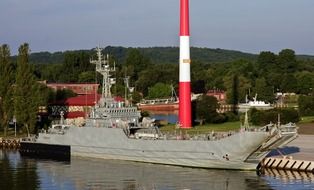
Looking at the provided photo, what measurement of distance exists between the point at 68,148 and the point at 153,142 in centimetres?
1181

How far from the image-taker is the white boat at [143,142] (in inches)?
2223

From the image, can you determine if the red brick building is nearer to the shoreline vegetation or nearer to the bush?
the shoreline vegetation

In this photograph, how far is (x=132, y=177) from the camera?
180ft

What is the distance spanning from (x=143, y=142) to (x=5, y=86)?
3255 centimetres

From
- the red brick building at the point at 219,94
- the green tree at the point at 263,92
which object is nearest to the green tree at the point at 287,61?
the red brick building at the point at 219,94

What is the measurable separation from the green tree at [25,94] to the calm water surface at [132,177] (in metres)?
21.0

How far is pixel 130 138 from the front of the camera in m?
63.2

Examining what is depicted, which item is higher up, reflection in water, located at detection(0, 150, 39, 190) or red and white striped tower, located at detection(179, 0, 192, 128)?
red and white striped tower, located at detection(179, 0, 192, 128)

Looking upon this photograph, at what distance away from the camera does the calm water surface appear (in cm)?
5059

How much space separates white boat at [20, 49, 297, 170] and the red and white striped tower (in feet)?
42.9

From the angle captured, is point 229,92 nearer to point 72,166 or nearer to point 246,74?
point 246,74

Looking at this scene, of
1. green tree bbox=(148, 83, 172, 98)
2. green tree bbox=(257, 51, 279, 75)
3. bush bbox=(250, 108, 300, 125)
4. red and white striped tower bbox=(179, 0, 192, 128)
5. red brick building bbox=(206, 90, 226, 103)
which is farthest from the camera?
green tree bbox=(257, 51, 279, 75)

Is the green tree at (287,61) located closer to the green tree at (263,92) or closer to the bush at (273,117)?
the green tree at (263,92)

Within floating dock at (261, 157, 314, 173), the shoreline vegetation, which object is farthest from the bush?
floating dock at (261, 157, 314, 173)
